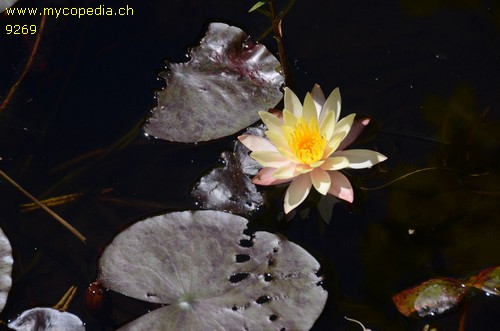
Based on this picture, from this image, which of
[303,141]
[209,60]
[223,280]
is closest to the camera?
[223,280]

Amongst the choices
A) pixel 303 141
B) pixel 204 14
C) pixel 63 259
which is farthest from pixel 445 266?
pixel 204 14

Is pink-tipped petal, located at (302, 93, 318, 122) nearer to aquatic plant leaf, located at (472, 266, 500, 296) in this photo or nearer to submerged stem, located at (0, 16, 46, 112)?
aquatic plant leaf, located at (472, 266, 500, 296)

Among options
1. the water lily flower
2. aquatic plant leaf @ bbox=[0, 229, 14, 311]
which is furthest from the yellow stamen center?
aquatic plant leaf @ bbox=[0, 229, 14, 311]

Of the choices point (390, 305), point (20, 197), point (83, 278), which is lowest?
point (390, 305)

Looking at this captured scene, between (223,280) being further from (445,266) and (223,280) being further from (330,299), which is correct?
(445,266)

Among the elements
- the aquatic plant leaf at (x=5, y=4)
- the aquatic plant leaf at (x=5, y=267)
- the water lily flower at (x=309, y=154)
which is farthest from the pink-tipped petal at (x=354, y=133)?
the aquatic plant leaf at (x=5, y=4)

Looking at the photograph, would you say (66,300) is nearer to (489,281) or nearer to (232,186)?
(232,186)
